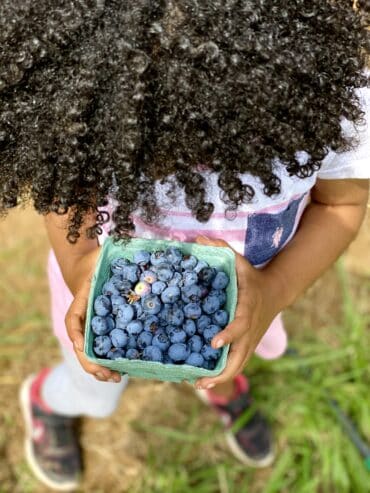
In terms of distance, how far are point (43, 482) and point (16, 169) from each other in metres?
1.30

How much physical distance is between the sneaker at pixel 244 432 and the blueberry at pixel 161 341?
3.32 feet

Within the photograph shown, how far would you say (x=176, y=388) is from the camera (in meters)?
2.09

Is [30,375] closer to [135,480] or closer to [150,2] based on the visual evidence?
[135,480]

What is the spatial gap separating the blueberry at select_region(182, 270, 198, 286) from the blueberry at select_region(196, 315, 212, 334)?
0.18 feet

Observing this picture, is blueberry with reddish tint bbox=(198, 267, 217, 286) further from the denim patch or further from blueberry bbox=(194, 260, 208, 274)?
the denim patch

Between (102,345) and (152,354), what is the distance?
78 millimetres

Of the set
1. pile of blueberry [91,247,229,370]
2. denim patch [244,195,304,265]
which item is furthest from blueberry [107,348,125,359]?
denim patch [244,195,304,265]

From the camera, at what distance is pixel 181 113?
2.76 ft

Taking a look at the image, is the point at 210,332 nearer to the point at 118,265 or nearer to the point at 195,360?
the point at 195,360

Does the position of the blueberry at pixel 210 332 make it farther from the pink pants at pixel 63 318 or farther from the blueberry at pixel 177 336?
the pink pants at pixel 63 318

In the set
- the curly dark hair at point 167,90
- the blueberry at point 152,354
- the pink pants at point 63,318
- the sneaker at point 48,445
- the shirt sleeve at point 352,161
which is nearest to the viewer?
the curly dark hair at point 167,90

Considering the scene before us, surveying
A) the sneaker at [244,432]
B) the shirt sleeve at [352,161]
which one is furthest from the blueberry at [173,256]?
the sneaker at [244,432]

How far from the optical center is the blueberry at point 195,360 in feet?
3.07

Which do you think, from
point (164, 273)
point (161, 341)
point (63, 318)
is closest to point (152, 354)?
point (161, 341)
